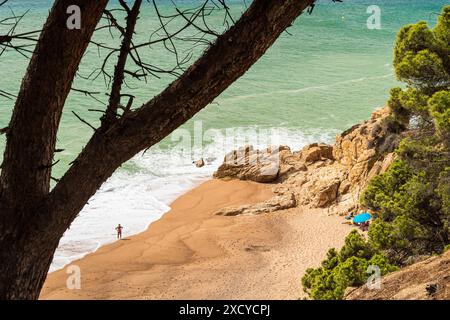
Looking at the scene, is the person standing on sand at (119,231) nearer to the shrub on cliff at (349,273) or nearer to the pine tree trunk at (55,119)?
the shrub on cliff at (349,273)

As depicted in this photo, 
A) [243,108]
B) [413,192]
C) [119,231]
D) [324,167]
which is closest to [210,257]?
[119,231]

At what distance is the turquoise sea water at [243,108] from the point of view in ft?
73.9

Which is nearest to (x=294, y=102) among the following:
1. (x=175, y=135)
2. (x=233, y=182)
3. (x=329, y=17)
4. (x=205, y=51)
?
(x=175, y=135)

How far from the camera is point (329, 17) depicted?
7888cm

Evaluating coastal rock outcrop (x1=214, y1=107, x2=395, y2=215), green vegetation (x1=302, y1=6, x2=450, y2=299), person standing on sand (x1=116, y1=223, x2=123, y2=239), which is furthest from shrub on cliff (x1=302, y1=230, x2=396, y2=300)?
person standing on sand (x1=116, y1=223, x2=123, y2=239)

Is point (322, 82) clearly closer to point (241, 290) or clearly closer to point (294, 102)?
point (294, 102)

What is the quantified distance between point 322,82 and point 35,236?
44.2m

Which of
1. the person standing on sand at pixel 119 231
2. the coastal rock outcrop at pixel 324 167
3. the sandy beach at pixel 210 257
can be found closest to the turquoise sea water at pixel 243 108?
the person standing on sand at pixel 119 231

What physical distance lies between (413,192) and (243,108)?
27429mm

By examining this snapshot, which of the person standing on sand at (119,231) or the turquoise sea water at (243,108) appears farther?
the turquoise sea water at (243,108)

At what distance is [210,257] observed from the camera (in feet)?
58.4

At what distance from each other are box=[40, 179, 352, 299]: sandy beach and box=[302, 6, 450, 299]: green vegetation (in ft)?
12.3

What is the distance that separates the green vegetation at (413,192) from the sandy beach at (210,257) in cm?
376

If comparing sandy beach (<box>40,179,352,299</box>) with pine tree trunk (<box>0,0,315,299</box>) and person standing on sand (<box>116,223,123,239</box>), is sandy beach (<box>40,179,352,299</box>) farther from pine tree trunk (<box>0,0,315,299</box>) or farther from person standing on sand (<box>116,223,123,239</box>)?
pine tree trunk (<box>0,0,315,299</box>)
